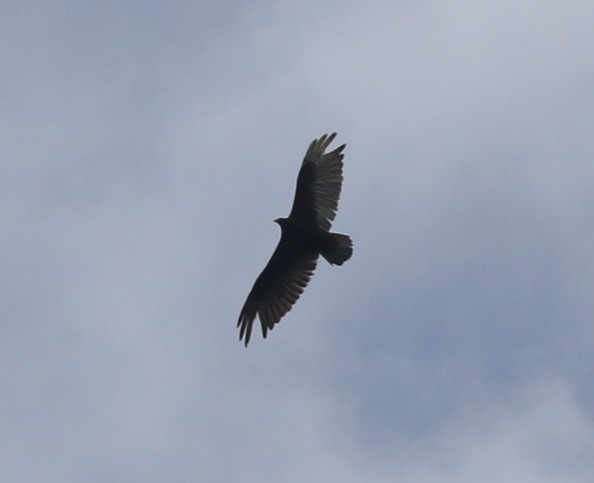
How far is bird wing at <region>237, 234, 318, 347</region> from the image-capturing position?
36781 millimetres

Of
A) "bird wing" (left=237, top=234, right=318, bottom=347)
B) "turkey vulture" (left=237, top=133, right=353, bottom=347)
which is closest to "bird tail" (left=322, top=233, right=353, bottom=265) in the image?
"turkey vulture" (left=237, top=133, right=353, bottom=347)

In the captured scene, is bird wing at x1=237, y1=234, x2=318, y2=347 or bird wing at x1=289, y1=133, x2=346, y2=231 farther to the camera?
bird wing at x1=237, y1=234, x2=318, y2=347

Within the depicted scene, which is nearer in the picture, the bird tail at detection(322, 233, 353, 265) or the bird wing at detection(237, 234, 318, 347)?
the bird tail at detection(322, 233, 353, 265)

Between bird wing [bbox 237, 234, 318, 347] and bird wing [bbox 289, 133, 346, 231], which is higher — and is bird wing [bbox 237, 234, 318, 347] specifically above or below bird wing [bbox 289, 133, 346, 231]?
below

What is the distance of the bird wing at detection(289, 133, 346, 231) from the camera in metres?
35.5

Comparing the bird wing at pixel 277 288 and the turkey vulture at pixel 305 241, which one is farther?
the bird wing at pixel 277 288

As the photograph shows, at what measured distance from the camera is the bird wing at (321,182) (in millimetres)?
35531

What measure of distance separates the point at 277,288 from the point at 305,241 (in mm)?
1657

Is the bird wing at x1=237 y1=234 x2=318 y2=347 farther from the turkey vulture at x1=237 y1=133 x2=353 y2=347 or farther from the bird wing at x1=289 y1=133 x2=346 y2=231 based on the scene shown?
the bird wing at x1=289 y1=133 x2=346 y2=231

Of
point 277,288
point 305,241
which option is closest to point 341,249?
point 305,241

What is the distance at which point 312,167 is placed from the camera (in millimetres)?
35594

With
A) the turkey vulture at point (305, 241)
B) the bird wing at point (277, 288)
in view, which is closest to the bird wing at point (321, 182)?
the turkey vulture at point (305, 241)

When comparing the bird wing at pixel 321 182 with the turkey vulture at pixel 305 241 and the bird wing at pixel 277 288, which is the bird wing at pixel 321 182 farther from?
the bird wing at pixel 277 288

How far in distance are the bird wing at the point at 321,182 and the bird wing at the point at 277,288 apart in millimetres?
1303
